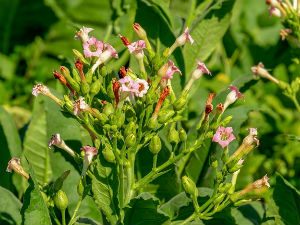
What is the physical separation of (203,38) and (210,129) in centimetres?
64

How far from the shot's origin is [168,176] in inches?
72.3

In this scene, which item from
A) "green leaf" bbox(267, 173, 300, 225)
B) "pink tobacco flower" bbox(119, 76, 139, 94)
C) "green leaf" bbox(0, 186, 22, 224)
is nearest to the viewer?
"pink tobacco flower" bbox(119, 76, 139, 94)

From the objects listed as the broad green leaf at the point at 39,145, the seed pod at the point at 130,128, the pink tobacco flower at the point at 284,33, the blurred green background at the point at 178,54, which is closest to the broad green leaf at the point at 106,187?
the seed pod at the point at 130,128

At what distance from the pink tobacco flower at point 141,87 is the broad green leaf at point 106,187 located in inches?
8.3

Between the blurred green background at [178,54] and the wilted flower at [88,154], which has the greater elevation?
the wilted flower at [88,154]

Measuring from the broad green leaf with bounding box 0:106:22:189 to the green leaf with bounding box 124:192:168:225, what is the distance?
577 millimetres

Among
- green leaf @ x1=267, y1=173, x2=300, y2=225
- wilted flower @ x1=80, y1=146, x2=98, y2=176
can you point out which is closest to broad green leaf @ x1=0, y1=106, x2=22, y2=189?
wilted flower @ x1=80, y1=146, x2=98, y2=176

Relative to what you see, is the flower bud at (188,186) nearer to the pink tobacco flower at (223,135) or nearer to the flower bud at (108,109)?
the pink tobacco flower at (223,135)

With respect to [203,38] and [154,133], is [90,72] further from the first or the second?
[203,38]

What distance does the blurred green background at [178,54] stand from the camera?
83.3 inches

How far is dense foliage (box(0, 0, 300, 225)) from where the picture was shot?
58.2 inches

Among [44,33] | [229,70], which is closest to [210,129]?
[229,70]

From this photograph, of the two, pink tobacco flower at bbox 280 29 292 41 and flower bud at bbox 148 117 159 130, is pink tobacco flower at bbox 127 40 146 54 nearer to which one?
flower bud at bbox 148 117 159 130

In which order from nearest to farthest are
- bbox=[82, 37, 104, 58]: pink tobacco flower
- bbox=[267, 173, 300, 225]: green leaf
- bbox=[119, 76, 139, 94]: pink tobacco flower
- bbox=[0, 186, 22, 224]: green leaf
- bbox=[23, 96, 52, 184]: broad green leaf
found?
bbox=[119, 76, 139, 94]: pink tobacco flower → bbox=[82, 37, 104, 58]: pink tobacco flower → bbox=[0, 186, 22, 224]: green leaf → bbox=[267, 173, 300, 225]: green leaf → bbox=[23, 96, 52, 184]: broad green leaf
